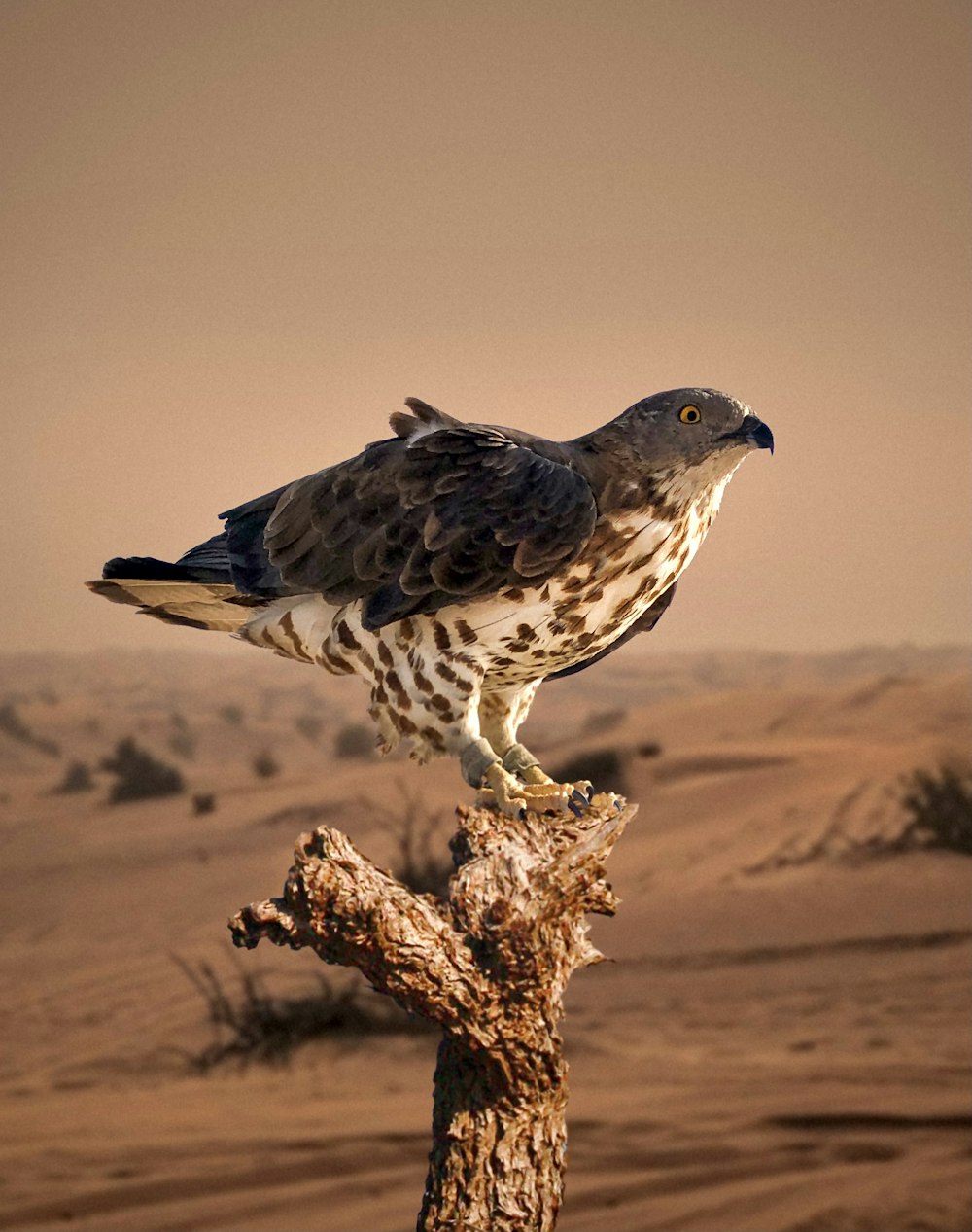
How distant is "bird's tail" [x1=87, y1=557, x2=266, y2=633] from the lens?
445 centimetres

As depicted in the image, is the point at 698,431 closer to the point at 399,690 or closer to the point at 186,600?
the point at 399,690

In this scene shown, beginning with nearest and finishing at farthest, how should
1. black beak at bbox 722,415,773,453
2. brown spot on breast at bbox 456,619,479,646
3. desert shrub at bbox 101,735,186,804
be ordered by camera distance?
black beak at bbox 722,415,773,453, brown spot on breast at bbox 456,619,479,646, desert shrub at bbox 101,735,186,804

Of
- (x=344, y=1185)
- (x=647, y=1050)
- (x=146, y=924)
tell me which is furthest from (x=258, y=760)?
(x=344, y=1185)

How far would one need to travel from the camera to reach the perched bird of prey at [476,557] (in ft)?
13.1

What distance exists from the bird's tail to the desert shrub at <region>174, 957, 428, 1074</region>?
20.0 ft

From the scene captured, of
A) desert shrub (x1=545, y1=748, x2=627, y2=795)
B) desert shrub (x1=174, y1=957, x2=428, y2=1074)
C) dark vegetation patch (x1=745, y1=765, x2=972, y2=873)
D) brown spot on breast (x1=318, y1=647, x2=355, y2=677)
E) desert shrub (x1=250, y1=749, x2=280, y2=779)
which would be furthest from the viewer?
desert shrub (x1=250, y1=749, x2=280, y2=779)

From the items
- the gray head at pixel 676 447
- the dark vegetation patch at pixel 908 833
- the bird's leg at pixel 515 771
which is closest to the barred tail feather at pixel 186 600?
the bird's leg at pixel 515 771

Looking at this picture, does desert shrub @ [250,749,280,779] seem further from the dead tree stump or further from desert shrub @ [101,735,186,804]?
the dead tree stump

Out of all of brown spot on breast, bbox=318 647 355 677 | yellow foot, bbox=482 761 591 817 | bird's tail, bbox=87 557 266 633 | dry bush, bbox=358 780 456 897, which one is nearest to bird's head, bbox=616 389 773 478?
yellow foot, bbox=482 761 591 817

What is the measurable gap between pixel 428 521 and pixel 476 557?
0.22 meters

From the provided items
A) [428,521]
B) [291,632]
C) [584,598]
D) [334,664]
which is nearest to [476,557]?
[428,521]

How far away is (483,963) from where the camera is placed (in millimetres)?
4160

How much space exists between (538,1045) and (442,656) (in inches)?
48.8

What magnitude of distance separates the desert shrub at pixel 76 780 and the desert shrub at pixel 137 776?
0.34 metres
